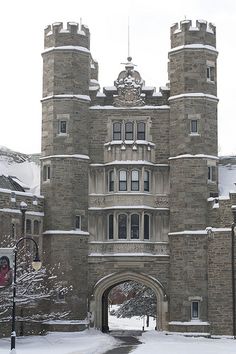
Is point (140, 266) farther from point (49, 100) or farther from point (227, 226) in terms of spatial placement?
point (49, 100)

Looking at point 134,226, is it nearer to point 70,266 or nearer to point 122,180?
point 122,180

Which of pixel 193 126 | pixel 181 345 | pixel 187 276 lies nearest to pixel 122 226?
pixel 187 276

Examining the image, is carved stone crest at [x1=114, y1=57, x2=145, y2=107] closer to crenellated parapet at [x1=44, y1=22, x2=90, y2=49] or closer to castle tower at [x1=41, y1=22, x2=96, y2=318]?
castle tower at [x1=41, y1=22, x2=96, y2=318]

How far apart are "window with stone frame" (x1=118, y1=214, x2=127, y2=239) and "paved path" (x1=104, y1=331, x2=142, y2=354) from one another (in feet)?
17.8

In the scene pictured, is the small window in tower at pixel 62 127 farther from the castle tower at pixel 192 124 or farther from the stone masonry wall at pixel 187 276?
the stone masonry wall at pixel 187 276

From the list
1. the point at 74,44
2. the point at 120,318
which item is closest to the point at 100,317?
the point at 74,44

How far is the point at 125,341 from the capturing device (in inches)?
1641

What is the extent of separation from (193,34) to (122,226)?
1139cm

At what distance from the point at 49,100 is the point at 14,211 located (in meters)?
7.13

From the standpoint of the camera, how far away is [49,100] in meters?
46.1

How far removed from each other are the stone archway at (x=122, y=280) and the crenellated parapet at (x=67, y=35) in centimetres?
1311

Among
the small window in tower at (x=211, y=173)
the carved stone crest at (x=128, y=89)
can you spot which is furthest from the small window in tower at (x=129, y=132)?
the small window in tower at (x=211, y=173)

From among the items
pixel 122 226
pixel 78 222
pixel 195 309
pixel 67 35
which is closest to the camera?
pixel 195 309

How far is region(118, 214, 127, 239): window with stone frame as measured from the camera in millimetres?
45500
